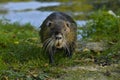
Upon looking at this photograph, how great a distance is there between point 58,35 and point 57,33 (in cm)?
8

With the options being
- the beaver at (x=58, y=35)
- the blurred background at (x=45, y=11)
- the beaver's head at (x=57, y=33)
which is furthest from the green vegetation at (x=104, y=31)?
the blurred background at (x=45, y=11)

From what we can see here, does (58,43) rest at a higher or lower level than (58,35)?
lower

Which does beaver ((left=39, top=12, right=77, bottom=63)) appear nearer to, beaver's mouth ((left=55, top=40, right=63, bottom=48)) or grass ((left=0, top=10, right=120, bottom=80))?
beaver's mouth ((left=55, top=40, right=63, bottom=48))

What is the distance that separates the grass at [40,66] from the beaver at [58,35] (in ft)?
0.49

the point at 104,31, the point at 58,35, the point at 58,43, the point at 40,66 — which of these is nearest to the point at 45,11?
the point at 104,31

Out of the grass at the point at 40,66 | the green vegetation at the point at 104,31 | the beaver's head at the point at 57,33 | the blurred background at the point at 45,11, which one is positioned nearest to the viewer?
the grass at the point at 40,66

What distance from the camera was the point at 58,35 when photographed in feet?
19.7

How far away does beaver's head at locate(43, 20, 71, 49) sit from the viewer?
611 cm

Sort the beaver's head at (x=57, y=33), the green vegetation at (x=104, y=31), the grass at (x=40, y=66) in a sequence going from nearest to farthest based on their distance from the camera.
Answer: the grass at (x=40, y=66) < the beaver's head at (x=57, y=33) < the green vegetation at (x=104, y=31)

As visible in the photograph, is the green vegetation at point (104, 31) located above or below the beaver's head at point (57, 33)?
below

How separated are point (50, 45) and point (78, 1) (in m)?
12.5

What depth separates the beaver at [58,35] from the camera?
6.17m

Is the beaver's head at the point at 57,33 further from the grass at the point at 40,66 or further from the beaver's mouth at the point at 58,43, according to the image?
the grass at the point at 40,66

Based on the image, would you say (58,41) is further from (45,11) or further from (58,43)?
(45,11)
